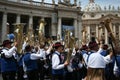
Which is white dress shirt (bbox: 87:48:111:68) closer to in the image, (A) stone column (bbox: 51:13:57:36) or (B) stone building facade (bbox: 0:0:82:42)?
(B) stone building facade (bbox: 0:0:82:42)

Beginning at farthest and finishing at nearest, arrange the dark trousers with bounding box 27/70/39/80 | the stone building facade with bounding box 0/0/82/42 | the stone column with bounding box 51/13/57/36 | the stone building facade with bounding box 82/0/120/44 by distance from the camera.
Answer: the stone building facade with bounding box 82/0/120/44 → the stone column with bounding box 51/13/57/36 → the stone building facade with bounding box 0/0/82/42 → the dark trousers with bounding box 27/70/39/80

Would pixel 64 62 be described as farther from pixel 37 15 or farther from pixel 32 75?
pixel 37 15

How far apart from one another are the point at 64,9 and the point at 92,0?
7309 cm

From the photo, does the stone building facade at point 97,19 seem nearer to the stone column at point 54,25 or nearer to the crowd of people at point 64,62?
the stone column at point 54,25

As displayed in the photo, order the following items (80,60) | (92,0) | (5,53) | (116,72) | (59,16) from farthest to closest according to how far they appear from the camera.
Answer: (92,0)
(59,16)
(80,60)
(5,53)
(116,72)

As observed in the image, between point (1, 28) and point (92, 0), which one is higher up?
point (92, 0)

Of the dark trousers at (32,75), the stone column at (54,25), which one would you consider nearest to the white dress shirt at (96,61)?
the dark trousers at (32,75)

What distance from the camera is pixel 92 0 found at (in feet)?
394

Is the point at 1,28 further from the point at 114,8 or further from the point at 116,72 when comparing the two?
the point at 114,8

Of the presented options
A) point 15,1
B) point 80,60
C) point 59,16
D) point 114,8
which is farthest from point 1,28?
point 114,8

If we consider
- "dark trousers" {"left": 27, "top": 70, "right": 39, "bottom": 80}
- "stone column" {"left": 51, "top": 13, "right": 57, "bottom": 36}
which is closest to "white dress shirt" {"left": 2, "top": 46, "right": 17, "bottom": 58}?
"dark trousers" {"left": 27, "top": 70, "right": 39, "bottom": 80}

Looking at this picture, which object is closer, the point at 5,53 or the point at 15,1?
the point at 5,53

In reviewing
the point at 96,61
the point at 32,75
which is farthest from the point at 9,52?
the point at 96,61

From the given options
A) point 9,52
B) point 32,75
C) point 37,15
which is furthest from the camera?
point 37,15
